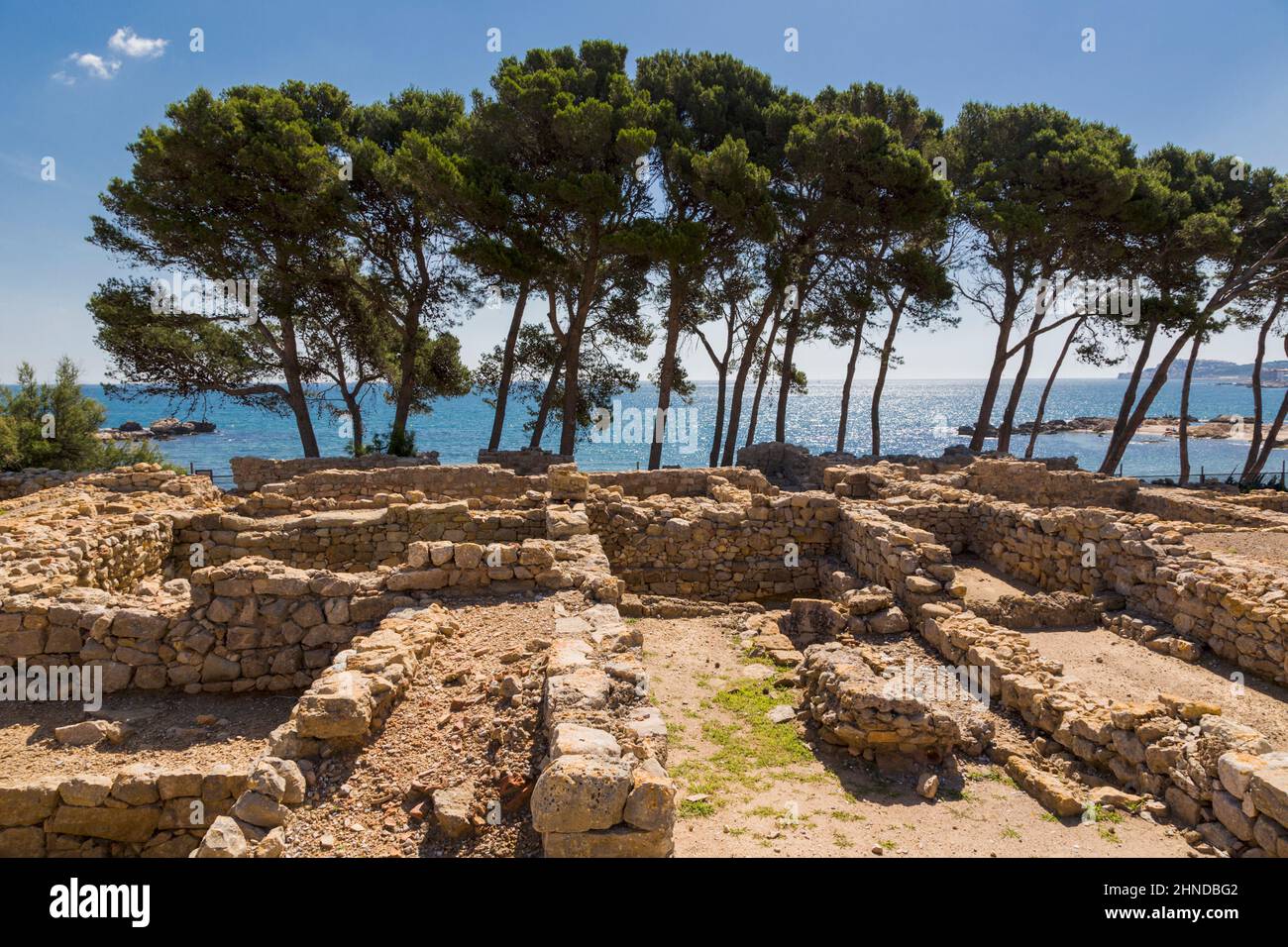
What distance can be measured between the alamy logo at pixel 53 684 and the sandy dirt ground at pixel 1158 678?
33.1 ft

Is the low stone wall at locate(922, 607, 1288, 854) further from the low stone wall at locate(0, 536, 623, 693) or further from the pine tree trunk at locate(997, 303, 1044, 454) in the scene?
the pine tree trunk at locate(997, 303, 1044, 454)

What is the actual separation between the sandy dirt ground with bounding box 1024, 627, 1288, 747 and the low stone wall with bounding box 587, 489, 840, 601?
3778 millimetres

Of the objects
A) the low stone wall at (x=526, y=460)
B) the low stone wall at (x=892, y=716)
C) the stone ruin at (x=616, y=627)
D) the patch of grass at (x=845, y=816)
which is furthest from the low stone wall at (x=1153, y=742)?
the low stone wall at (x=526, y=460)

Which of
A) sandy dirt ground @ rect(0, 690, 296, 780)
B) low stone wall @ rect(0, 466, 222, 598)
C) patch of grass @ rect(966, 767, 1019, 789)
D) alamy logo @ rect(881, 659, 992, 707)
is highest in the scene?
low stone wall @ rect(0, 466, 222, 598)

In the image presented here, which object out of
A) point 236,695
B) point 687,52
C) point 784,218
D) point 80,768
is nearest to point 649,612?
point 236,695

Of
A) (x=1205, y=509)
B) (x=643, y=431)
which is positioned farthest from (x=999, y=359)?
(x=643, y=431)

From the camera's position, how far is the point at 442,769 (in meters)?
4.49

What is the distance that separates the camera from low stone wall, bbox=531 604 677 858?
11.5 ft

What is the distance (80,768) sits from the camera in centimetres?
541

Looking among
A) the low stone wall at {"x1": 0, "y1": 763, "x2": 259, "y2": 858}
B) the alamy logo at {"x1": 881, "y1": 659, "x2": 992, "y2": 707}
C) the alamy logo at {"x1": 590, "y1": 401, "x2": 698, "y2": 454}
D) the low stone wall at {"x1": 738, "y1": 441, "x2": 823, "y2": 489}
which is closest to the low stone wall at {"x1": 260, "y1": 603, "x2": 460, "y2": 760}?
the low stone wall at {"x1": 0, "y1": 763, "x2": 259, "y2": 858}
